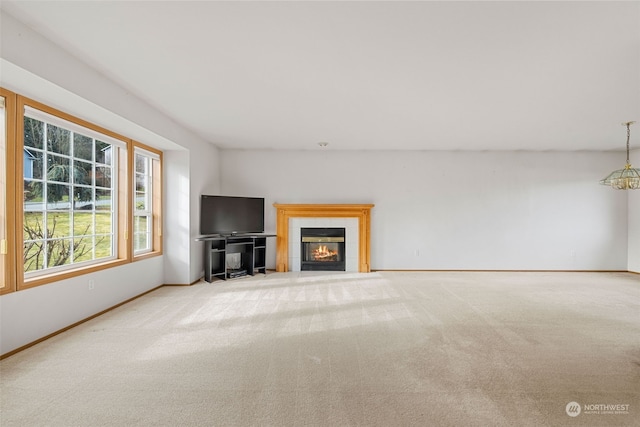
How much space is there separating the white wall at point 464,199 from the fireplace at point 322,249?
67cm

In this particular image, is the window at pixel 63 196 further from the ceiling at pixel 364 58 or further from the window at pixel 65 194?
the ceiling at pixel 364 58

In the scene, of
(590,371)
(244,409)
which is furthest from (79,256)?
(590,371)

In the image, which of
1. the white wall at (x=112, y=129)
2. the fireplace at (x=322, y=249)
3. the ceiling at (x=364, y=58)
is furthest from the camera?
the fireplace at (x=322, y=249)

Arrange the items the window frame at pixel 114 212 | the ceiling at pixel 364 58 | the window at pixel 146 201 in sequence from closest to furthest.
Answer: the ceiling at pixel 364 58, the window frame at pixel 114 212, the window at pixel 146 201

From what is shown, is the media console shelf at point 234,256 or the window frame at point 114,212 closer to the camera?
the window frame at point 114,212

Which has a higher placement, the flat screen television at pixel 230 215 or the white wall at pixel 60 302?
the flat screen television at pixel 230 215

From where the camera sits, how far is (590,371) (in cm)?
227

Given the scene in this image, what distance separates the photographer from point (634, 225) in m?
6.12

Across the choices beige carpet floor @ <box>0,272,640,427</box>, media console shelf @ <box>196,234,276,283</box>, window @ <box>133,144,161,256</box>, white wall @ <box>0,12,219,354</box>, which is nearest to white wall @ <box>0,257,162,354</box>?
white wall @ <box>0,12,219,354</box>

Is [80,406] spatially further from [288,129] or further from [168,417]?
[288,129]

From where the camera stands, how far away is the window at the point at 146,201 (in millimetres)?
4460

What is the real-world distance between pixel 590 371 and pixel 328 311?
240 centimetres

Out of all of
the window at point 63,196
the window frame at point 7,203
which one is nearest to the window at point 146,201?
the window at point 63,196

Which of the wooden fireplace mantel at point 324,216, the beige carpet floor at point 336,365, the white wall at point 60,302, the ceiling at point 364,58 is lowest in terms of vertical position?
the beige carpet floor at point 336,365
